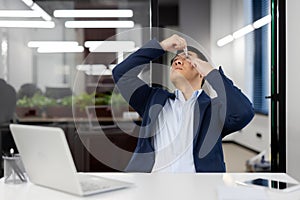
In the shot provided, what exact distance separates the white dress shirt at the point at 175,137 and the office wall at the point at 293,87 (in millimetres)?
1034

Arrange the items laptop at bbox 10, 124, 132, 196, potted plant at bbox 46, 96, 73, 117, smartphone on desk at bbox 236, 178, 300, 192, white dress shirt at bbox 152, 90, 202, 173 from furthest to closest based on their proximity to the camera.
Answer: potted plant at bbox 46, 96, 73, 117, white dress shirt at bbox 152, 90, 202, 173, smartphone on desk at bbox 236, 178, 300, 192, laptop at bbox 10, 124, 132, 196

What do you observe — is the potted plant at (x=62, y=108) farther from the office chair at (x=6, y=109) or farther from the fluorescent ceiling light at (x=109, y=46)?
the fluorescent ceiling light at (x=109, y=46)

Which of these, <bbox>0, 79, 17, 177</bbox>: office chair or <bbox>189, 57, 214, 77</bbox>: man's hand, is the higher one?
<bbox>189, 57, 214, 77</bbox>: man's hand

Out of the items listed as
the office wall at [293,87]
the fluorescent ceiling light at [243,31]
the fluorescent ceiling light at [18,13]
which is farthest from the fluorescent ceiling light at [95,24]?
the office wall at [293,87]

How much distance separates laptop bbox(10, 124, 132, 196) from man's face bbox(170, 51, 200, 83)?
4.33 ft

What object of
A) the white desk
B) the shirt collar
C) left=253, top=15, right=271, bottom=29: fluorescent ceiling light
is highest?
left=253, top=15, right=271, bottom=29: fluorescent ceiling light

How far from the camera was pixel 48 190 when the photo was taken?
138 cm

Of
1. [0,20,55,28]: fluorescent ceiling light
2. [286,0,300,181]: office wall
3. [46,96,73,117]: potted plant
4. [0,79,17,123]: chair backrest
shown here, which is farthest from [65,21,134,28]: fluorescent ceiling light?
[286,0,300,181]: office wall

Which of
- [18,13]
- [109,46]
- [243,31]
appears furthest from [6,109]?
[243,31]

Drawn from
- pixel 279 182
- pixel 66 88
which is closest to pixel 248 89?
pixel 66 88

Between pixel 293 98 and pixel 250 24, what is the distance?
0.66 meters

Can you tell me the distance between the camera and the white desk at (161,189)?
1.30 meters

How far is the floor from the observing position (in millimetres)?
3250

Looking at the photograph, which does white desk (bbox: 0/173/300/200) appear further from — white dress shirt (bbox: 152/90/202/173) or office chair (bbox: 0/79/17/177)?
office chair (bbox: 0/79/17/177)
